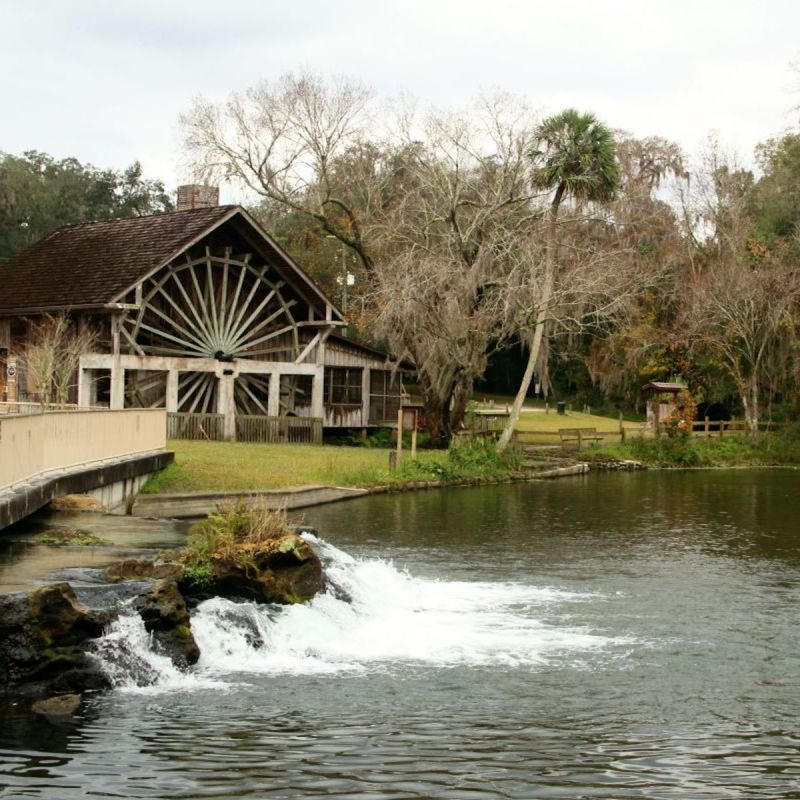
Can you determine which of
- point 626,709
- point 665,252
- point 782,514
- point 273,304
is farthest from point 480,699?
point 665,252

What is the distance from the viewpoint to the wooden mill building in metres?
38.9

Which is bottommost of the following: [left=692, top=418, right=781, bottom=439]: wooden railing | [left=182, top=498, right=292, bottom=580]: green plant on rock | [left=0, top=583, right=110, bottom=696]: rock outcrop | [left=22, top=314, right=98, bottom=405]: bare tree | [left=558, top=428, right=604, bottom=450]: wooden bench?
[left=0, top=583, right=110, bottom=696]: rock outcrop

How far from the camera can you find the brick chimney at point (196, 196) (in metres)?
46.8

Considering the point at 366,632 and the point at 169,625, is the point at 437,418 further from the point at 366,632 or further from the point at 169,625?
the point at 169,625

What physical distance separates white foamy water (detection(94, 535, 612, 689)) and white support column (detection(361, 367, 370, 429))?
29.9 metres

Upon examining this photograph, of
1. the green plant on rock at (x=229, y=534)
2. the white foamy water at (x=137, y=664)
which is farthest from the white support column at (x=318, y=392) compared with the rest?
the white foamy water at (x=137, y=664)

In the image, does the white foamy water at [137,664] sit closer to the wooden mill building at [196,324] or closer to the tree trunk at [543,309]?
the wooden mill building at [196,324]

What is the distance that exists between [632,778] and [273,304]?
3721 centimetres

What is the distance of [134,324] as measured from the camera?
3978cm

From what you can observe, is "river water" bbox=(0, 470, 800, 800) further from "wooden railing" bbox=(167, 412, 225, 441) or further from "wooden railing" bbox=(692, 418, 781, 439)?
"wooden railing" bbox=(692, 418, 781, 439)

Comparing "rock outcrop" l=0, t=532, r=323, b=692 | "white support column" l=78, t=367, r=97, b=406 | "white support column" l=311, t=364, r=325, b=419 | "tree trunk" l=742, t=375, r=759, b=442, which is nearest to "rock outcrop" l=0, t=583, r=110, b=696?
"rock outcrop" l=0, t=532, r=323, b=692

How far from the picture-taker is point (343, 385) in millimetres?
47531

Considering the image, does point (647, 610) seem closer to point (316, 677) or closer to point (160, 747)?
point (316, 677)

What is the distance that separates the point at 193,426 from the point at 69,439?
706 inches
